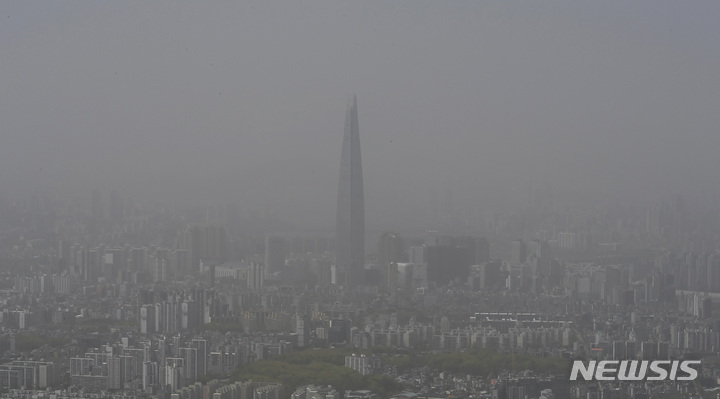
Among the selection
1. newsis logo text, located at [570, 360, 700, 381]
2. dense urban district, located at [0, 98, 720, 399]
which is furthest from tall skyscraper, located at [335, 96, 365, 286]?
newsis logo text, located at [570, 360, 700, 381]

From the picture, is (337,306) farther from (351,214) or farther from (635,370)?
(635,370)

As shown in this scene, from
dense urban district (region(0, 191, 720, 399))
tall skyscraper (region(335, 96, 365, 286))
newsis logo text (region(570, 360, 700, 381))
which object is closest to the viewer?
newsis logo text (region(570, 360, 700, 381))

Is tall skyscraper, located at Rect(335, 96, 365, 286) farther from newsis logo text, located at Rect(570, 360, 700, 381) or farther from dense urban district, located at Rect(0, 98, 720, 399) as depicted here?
newsis logo text, located at Rect(570, 360, 700, 381)

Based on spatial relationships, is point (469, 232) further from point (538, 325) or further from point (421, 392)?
point (421, 392)

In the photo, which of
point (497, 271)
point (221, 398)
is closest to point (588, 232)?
point (497, 271)

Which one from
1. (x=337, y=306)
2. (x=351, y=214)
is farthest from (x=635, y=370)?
(x=351, y=214)

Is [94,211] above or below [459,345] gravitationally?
above

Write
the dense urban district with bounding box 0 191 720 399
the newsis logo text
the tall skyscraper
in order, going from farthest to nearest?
1. the tall skyscraper
2. the dense urban district with bounding box 0 191 720 399
3. the newsis logo text

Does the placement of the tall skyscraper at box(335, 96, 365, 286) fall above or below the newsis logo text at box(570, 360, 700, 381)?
above
